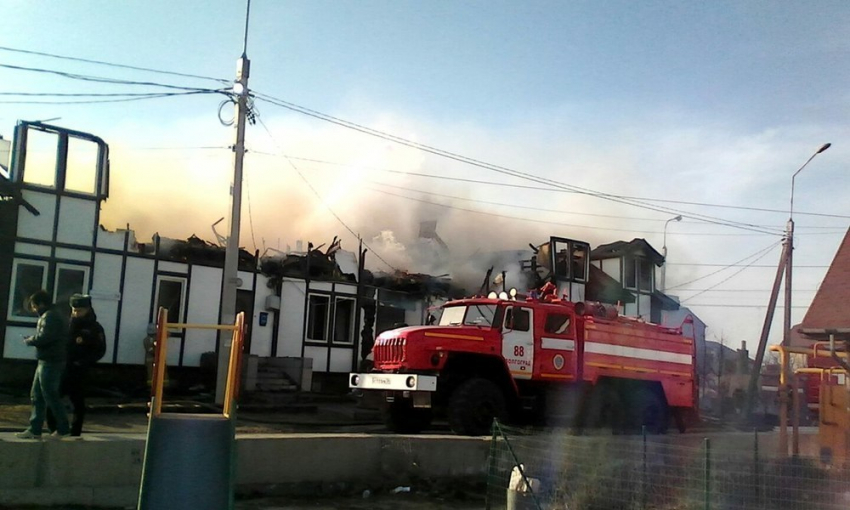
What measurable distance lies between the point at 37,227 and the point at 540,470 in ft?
46.2

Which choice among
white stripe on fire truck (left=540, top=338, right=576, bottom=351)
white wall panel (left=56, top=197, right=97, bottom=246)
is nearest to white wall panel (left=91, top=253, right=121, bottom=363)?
white wall panel (left=56, top=197, right=97, bottom=246)

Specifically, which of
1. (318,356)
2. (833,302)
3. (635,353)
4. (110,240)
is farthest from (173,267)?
(833,302)

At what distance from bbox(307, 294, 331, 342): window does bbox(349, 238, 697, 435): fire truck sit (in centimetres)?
894

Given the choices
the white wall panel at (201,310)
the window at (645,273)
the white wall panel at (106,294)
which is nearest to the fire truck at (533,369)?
the white wall panel at (201,310)

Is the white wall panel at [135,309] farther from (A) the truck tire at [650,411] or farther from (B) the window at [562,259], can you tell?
(B) the window at [562,259]

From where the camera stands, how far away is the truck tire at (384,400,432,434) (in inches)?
500

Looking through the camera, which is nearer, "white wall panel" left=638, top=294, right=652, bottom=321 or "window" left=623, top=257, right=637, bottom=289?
"window" left=623, top=257, right=637, bottom=289

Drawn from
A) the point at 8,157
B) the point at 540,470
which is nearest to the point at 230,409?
the point at 540,470

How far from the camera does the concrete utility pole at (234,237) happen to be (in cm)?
1633

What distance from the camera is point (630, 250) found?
107ft

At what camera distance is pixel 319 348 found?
2247 cm

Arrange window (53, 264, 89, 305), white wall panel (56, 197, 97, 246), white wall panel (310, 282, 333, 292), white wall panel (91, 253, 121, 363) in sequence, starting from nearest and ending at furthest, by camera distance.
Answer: window (53, 264, 89, 305) < white wall panel (56, 197, 97, 246) < white wall panel (91, 253, 121, 363) < white wall panel (310, 282, 333, 292)

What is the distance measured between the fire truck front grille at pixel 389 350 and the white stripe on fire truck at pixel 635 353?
349 centimetres

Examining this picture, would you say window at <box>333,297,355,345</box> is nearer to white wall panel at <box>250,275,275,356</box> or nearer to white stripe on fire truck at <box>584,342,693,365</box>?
white wall panel at <box>250,275,275,356</box>
